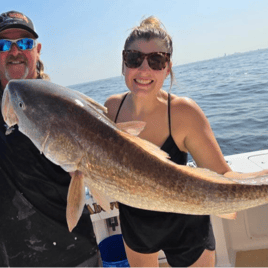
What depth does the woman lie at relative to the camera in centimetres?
264

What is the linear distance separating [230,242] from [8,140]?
329 centimetres

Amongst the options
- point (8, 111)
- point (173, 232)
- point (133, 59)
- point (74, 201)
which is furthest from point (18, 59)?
point (173, 232)

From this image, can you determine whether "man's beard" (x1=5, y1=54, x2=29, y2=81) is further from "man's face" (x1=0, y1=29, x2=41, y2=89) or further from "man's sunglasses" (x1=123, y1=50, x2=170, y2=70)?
"man's sunglasses" (x1=123, y1=50, x2=170, y2=70)

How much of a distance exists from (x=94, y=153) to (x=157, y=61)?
1.20m

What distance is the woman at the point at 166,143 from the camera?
8.68ft

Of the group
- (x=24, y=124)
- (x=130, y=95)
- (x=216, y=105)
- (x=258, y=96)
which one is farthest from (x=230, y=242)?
(x=258, y=96)

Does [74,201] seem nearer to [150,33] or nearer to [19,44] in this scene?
[19,44]

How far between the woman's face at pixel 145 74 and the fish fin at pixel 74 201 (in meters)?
1.09

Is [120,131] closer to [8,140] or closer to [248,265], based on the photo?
[8,140]

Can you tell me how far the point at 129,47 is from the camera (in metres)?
2.73

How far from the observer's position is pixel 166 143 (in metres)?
2.67

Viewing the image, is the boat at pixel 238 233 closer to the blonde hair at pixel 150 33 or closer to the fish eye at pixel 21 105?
the blonde hair at pixel 150 33

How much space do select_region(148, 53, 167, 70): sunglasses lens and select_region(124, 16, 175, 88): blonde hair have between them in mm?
137

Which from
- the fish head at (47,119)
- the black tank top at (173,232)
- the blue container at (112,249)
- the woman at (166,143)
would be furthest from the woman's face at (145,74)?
the blue container at (112,249)
